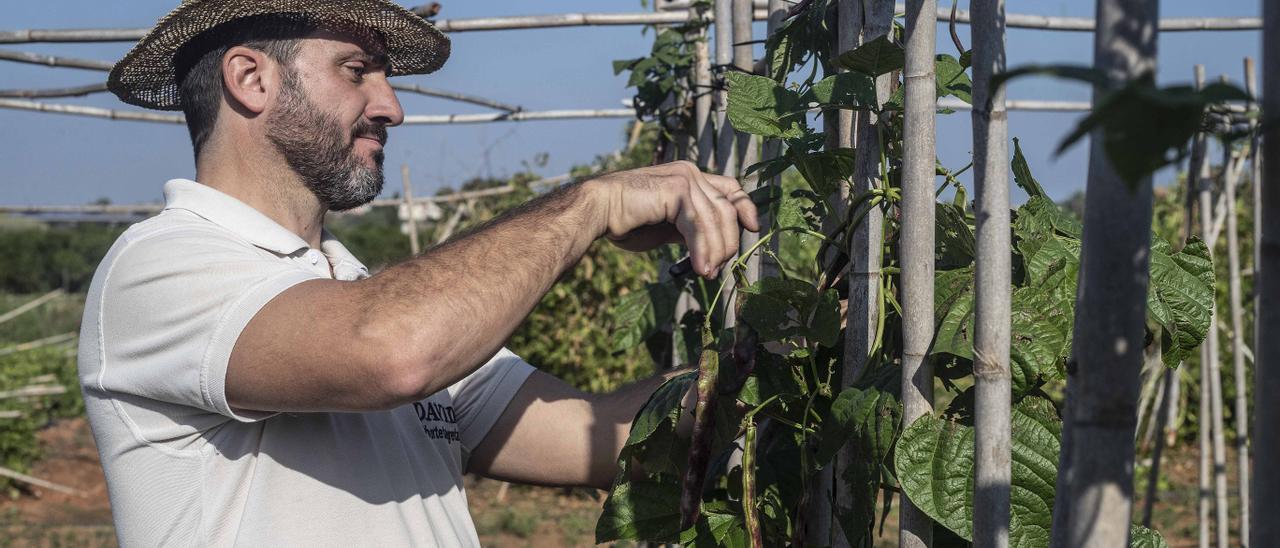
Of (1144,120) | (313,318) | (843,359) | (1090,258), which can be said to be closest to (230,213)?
(313,318)

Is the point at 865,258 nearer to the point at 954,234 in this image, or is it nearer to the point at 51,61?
the point at 954,234

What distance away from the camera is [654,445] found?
1592 mm

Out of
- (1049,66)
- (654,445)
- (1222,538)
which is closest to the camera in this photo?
(1049,66)

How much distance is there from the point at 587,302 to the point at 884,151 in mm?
6482

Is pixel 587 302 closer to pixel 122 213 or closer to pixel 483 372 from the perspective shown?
pixel 122 213

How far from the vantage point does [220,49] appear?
1979 millimetres

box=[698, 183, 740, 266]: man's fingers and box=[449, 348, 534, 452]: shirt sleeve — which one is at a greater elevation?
box=[698, 183, 740, 266]: man's fingers

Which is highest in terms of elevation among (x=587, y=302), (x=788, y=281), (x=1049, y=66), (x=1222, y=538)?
(x=1049, y=66)

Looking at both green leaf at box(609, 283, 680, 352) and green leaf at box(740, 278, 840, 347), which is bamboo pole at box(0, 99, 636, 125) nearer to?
green leaf at box(609, 283, 680, 352)

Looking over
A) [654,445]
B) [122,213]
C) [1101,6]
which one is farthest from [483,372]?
[122,213]

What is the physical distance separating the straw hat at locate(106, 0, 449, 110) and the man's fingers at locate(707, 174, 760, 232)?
82 cm

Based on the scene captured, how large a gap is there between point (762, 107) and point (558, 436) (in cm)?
88

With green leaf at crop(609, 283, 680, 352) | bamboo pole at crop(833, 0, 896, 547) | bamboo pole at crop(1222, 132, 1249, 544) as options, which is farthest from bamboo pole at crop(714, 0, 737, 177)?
bamboo pole at crop(1222, 132, 1249, 544)

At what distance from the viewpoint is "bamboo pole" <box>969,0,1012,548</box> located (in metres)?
0.99
